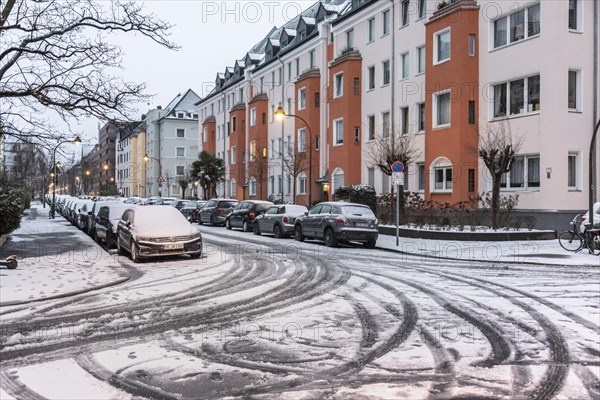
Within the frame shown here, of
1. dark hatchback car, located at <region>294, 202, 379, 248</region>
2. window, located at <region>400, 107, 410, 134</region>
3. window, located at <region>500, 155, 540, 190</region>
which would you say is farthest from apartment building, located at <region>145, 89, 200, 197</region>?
dark hatchback car, located at <region>294, 202, 379, 248</region>

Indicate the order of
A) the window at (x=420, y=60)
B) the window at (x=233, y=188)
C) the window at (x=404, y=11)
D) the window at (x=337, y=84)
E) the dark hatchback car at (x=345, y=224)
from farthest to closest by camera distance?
the window at (x=233, y=188) → the window at (x=337, y=84) → the window at (x=404, y=11) → the window at (x=420, y=60) → the dark hatchback car at (x=345, y=224)

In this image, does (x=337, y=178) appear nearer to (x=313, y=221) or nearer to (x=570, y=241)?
(x=313, y=221)

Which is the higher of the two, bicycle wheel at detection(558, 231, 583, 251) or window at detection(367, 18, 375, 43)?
window at detection(367, 18, 375, 43)

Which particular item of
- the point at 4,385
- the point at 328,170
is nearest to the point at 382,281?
the point at 4,385

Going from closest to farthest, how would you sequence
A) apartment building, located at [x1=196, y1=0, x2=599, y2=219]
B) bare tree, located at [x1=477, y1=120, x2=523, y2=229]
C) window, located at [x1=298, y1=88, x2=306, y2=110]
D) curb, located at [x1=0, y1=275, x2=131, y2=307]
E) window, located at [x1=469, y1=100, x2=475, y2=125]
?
curb, located at [x1=0, y1=275, x2=131, y2=307] → bare tree, located at [x1=477, y1=120, x2=523, y2=229] → apartment building, located at [x1=196, y1=0, x2=599, y2=219] → window, located at [x1=469, y1=100, x2=475, y2=125] → window, located at [x1=298, y1=88, x2=306, y2=110]

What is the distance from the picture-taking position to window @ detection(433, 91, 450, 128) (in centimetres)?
2797

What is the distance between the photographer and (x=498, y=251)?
58.5 ft

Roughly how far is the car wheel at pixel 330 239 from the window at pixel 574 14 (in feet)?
44.0

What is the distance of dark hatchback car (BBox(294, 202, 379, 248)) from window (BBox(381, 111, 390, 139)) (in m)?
13.4

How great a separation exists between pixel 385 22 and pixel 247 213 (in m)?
14.9

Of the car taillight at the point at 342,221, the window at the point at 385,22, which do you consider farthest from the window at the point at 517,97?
the car taillight at the point at 342,221

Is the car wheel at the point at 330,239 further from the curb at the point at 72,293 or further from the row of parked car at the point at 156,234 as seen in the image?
the curb at the point at 72,293

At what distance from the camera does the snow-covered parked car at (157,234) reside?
14758 mm

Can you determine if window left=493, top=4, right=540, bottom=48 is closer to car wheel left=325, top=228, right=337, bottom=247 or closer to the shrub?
car wheel left=325, top=228, right=337, bottom=247
